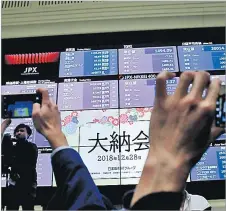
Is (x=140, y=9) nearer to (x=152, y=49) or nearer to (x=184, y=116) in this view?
(x=152, y=49)

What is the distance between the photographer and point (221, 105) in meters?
0.73

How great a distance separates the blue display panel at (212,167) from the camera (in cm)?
135

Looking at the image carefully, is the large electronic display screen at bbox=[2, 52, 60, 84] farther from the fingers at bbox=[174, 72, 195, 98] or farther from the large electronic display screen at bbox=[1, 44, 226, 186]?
the fingers at bbox=[174, 72, 195, 98]

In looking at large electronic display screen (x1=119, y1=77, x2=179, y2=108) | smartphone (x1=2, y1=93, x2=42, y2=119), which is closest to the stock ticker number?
large electronic display screen (x1=119, y1=77, x2=179, y2=108)

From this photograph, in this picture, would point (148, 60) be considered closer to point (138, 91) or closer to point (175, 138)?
point (138, 91)

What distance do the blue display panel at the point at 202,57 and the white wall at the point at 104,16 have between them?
0.34 ft

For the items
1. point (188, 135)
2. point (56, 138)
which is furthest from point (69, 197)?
point (188, 135)

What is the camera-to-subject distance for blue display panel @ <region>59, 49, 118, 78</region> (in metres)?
1.49

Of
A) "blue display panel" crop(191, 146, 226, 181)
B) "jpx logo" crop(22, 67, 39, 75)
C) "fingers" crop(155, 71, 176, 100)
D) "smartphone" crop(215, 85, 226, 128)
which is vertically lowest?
"blue display panel" crop(191, 146, 226, 181)

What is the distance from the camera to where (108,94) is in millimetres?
1444

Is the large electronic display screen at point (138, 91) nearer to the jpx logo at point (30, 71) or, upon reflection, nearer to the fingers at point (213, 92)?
the jpx logo at point (30, 71)

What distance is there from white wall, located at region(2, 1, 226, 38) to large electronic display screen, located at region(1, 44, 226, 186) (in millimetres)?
104

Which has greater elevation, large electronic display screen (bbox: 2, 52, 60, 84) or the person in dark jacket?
large electronic display screen (bbox: 2, 52, 60, 84)

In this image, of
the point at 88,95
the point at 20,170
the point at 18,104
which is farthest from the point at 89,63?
the point at 20,170
